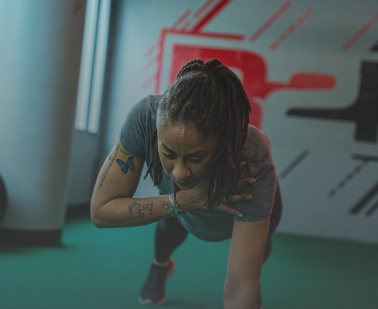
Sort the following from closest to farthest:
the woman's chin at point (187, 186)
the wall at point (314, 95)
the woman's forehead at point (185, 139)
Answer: the woman's forehead at point (185, 139), the woman's chin at point (187, 186), the wall at point (314, 95)

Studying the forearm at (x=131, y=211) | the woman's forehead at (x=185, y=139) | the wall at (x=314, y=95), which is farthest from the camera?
the wall at (x=314, y=95)

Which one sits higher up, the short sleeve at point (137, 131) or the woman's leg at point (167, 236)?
the short sleeve at point (137, 131)

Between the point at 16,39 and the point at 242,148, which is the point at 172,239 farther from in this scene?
the point at 16,39

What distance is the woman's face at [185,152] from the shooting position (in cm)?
86

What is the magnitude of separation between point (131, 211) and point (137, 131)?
0.25 meters

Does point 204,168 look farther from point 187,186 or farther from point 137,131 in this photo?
point 137,131

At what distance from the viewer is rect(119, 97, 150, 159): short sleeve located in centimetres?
114

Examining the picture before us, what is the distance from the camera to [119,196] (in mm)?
1228

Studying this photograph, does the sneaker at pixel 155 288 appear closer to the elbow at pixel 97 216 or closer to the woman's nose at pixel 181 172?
the elbow at pixel 97 216

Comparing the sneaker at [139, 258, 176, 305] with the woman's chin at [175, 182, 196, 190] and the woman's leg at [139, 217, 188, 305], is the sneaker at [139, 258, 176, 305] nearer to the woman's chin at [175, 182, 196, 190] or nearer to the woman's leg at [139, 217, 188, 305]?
the woman's leg at [139, 217, 188, 305]

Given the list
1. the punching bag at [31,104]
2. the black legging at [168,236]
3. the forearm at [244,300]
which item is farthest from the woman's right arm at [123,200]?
the punching bag at [31,104]

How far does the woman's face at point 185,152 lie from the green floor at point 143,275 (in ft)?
2.80

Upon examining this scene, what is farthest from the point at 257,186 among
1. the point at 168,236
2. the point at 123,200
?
the point at 168,236

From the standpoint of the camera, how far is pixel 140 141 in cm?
117
